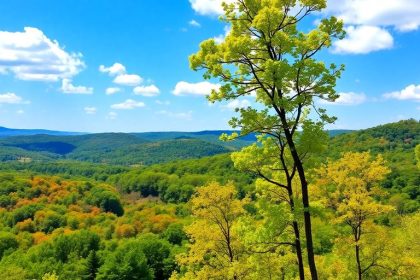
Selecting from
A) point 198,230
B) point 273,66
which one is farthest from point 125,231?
point 273,66

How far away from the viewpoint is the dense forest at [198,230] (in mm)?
25719

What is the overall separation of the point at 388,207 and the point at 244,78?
13608 millimetres

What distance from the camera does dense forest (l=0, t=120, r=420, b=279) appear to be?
84.4ft

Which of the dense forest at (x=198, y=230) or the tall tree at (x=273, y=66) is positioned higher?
the tall tree at (x=273, y=66)

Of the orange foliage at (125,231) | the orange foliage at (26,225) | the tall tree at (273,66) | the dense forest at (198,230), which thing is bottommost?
the orange foliage at (26,225)

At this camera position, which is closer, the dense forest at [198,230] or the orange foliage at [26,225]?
the dense forest at [198,230]

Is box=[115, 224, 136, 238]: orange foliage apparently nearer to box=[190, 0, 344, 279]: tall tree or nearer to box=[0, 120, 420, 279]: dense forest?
box=[0, 120, 420, 279]: dense forest

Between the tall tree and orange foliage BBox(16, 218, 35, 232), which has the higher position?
the tall tree

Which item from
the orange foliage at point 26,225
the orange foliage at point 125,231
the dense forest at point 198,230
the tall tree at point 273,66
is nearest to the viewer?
the tall tree at point 273,66

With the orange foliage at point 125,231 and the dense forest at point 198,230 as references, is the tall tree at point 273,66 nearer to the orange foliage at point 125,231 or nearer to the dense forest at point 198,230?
the dense forest at point 198,230

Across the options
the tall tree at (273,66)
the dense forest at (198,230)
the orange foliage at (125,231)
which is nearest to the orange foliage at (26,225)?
the dense forest at (198,230)

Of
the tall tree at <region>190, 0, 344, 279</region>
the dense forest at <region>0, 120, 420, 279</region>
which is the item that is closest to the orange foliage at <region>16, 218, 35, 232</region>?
the dense forest at <region>0, 120, 420, 279</region>

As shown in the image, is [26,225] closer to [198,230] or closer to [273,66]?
[198,230]

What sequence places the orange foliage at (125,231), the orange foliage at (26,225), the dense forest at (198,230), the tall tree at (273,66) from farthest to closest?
the orange foliage at (26,225) → the orange foliage at (125,231) → the dense forest at (198,230) → the tall tree at (273,66)
